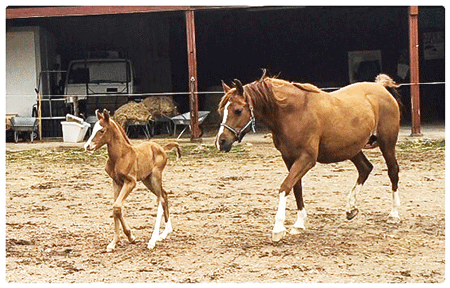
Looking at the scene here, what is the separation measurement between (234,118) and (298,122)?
556 mm

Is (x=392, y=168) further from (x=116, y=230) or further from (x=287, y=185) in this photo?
(x=116, y=230)

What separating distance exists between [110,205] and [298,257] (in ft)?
10.3

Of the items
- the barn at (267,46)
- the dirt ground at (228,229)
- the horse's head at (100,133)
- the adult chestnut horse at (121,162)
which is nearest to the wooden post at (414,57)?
the dirt ground at (228,229)

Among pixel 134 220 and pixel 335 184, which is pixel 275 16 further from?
pixel 134 220

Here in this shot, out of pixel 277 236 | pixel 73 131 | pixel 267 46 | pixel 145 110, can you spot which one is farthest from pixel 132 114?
pixel 277 236

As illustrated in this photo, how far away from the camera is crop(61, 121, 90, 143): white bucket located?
15.2 m

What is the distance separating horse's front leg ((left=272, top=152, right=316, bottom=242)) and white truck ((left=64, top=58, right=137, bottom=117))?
453 inches

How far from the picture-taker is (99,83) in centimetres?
1755

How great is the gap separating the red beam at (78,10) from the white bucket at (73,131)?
7.56 ft

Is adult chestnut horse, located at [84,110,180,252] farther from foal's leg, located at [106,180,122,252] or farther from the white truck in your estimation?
the white truck

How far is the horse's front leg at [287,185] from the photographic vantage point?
6011mm

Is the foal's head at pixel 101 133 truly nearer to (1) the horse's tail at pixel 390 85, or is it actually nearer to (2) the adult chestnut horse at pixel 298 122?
(2) the adult chestnut horse at pixel 298 122

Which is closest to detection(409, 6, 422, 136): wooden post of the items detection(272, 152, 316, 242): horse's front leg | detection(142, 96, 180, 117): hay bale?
detection(142, 96, 180, 117): hay bale

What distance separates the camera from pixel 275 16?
68.8ft
